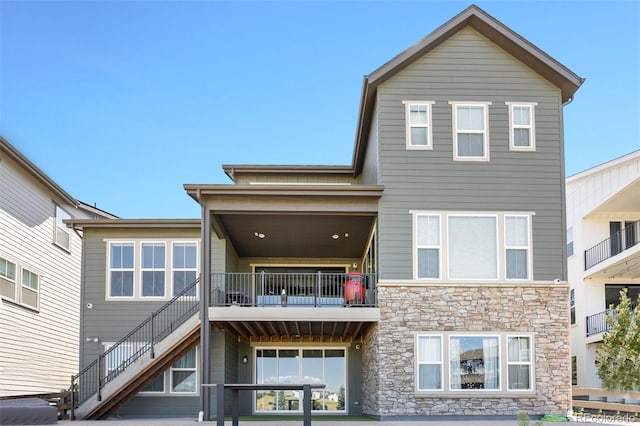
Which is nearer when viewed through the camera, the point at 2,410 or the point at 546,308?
the point at 2,410

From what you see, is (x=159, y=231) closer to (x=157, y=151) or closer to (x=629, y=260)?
(x=629, y=260)

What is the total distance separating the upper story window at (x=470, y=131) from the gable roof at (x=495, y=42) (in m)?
1.53

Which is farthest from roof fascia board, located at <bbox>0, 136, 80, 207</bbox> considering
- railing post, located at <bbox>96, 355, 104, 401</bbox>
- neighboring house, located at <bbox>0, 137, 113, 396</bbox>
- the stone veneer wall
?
the stone veneer wall

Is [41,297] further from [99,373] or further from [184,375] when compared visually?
[184,375]

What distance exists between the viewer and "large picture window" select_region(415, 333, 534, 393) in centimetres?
1855

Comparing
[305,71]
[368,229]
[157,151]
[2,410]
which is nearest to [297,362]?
[368,229]

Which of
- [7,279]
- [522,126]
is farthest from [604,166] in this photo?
[7,279]

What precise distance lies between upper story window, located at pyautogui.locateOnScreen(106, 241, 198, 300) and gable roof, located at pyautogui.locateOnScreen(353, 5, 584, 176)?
7.80 metres

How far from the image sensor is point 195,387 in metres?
22.7

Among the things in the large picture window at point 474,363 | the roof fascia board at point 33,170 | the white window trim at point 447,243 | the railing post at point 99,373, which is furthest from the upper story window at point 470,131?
the roof fascia board at point 33,170

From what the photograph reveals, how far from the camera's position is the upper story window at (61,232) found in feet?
88.2

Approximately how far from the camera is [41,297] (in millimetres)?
25047

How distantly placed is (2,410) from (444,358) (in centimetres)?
1007

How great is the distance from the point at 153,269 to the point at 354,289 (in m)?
7.09
